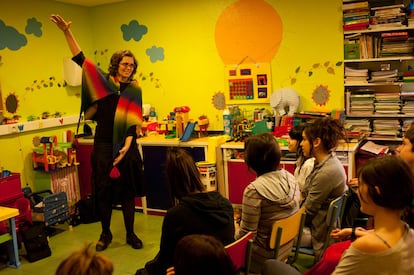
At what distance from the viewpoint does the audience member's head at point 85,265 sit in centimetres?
123

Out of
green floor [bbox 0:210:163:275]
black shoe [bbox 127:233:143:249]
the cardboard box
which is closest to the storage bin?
green floor [bbox 0:210:163:275]

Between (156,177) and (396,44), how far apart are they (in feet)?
8.41

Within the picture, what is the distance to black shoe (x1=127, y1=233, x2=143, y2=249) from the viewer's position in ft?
11.6

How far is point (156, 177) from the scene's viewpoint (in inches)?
167

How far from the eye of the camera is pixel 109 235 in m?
3.58

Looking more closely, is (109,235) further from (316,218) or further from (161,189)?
(316,218)

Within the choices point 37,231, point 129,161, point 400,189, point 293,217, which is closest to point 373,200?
point 400,189

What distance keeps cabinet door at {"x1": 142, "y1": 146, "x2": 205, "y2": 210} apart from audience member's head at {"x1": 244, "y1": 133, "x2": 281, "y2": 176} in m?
2.11

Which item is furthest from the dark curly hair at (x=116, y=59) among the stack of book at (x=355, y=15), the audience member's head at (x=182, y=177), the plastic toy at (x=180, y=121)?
the stack of book at (x=355, y=15)

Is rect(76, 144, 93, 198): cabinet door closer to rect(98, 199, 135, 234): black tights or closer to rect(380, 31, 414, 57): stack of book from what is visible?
rect(98, 199, 135, 234): black tights

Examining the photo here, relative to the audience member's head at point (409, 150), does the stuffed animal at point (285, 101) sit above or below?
above

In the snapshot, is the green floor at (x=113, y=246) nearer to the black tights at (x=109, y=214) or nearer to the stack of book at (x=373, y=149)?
the black tights at (x=109, y=214)

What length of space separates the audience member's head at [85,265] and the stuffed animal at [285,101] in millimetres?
3070

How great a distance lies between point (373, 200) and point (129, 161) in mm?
2464
